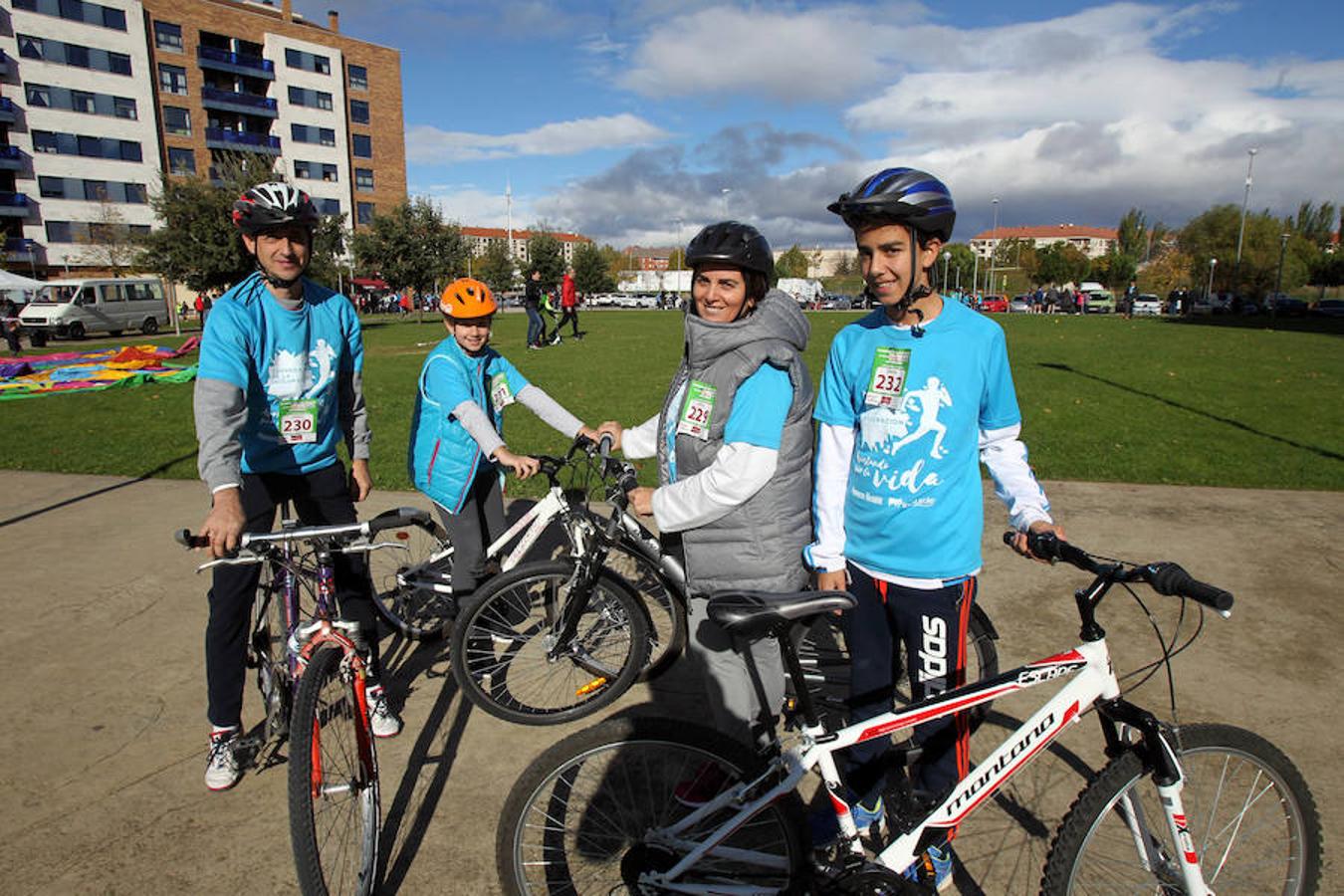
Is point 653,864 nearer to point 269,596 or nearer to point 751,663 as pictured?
point 751,663

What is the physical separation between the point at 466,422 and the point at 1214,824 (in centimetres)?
346

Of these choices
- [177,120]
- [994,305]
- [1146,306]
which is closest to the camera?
[1146,306]

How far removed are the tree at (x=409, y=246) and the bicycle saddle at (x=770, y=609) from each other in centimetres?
4242

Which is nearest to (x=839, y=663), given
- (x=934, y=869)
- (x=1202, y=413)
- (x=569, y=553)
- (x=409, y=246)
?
(x=934, y=869)

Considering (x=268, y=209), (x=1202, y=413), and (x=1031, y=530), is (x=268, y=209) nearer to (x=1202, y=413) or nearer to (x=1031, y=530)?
(x=1031, y=530)

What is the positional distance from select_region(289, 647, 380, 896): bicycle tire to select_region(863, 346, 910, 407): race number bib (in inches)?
78.5

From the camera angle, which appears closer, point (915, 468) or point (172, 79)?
point (915, 468)

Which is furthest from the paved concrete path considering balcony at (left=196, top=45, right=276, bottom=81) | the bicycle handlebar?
balcony at (left=196, top=45, right=276, bottom=81)

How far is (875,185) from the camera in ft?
8.37

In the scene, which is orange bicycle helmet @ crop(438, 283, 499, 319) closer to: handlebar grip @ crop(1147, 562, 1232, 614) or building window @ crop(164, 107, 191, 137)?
handlebar grip @ crop(1147, 562, 1232, 614)

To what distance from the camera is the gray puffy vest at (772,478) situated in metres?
2.54

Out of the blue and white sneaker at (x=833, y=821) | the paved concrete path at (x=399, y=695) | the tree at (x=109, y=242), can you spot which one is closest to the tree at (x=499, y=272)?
the tree at (x=109, y=242)

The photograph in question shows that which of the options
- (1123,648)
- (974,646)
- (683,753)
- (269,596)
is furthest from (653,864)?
(1123,648)

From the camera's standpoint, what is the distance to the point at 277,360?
319 cm
